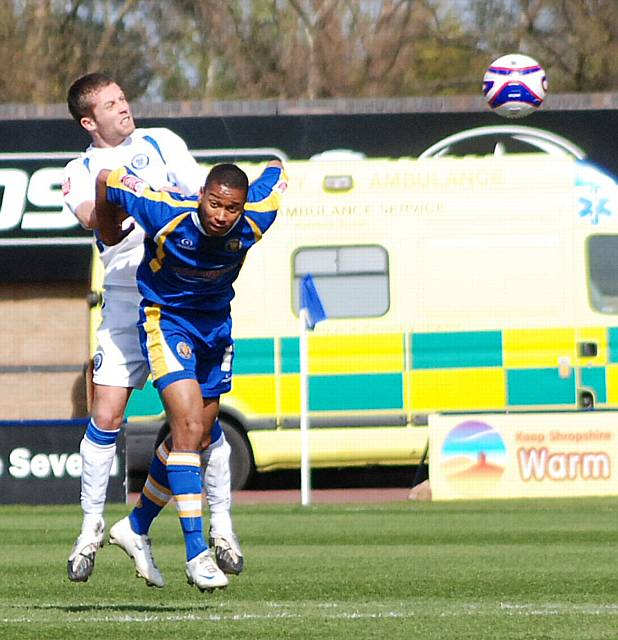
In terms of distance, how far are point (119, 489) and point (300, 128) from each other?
5137 millimetres

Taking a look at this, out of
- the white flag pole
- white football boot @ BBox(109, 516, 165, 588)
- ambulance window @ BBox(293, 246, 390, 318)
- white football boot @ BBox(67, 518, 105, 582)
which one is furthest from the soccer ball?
white football boot @ BBox(67, 518, 105, 582)

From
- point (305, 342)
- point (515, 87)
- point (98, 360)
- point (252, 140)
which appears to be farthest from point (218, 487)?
point (252, 140)

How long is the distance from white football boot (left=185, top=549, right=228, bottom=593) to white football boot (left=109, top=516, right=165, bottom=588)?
0.42m

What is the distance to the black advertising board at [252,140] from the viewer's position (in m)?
18.1

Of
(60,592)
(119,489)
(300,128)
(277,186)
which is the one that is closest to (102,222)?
(277,186)

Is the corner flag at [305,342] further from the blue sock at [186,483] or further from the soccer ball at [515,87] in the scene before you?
the blue sock at [186,483]

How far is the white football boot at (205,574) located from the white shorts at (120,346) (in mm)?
952

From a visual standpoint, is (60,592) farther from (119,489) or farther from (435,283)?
(435,283)

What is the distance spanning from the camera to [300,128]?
1828 centimetres

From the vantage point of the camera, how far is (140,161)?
7684 millimetres

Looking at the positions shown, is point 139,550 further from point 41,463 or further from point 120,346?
point 41,463

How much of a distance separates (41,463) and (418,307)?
12.1 feet

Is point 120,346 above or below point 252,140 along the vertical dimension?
below

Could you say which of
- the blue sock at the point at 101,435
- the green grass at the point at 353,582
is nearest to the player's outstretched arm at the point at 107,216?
the blue sock at the point at 101,435
